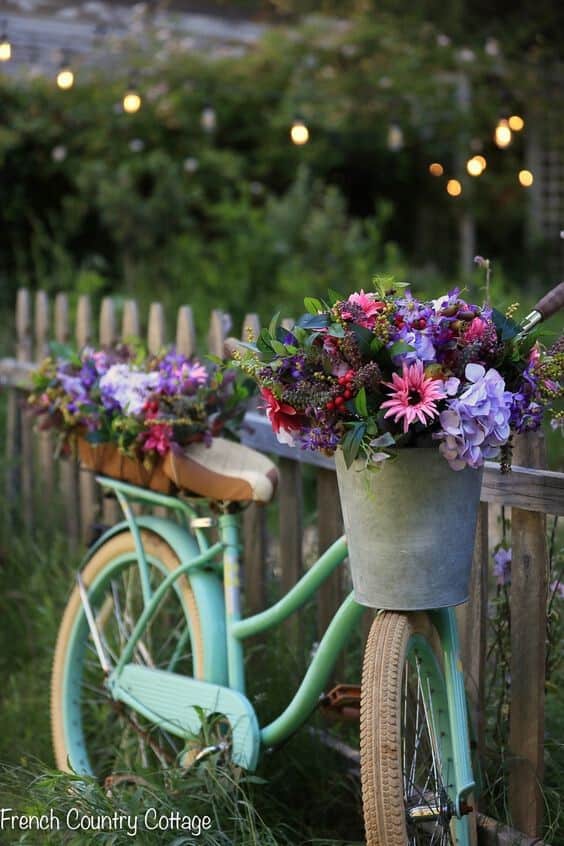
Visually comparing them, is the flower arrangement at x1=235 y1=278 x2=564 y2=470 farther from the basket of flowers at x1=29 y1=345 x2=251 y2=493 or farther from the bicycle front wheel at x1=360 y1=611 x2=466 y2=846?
the basket of flowers at x1=29 y1=345 x2=251 y2=493

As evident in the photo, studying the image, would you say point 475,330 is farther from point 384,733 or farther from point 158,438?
point 158,438

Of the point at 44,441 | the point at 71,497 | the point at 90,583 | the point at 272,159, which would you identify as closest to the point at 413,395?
the point at 90,583

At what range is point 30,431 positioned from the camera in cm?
483

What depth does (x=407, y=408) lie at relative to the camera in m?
1.81

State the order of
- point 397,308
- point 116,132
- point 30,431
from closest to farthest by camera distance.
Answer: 1. point 397,308
2. point 30,431
3. point 116,132

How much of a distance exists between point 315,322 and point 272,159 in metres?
8.96

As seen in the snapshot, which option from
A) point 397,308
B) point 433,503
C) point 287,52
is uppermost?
point 287,52

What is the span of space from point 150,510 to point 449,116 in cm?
825

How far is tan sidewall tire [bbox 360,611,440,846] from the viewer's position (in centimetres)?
189

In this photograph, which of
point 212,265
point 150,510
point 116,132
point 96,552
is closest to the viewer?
point 96,552

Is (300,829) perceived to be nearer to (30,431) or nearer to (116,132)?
(30,431)

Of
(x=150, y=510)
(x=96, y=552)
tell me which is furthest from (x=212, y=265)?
(x=96, y=552)

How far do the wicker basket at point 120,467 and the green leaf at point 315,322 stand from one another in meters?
0.96

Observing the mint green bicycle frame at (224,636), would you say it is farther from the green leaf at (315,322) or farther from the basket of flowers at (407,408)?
the green leaf at (315,322)
